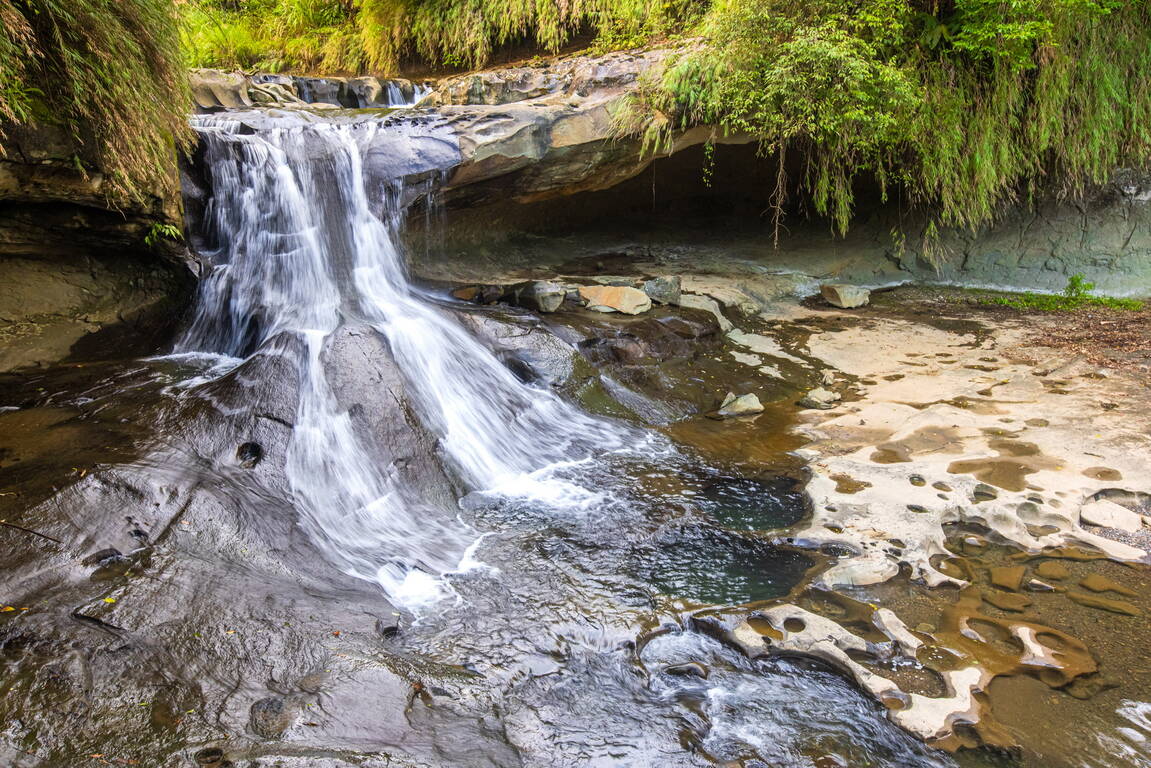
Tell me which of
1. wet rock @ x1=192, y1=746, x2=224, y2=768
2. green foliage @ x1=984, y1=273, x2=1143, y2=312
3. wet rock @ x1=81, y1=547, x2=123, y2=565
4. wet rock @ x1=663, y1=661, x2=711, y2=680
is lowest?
wet rock @ x1=663, y1=661, x2=711, y2=680

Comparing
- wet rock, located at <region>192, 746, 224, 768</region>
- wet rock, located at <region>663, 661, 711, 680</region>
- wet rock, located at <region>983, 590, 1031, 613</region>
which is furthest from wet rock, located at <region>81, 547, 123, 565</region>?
wet rock, located at <region>983, 590, 1031, 613</region>

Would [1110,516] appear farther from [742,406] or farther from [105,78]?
[105,78]

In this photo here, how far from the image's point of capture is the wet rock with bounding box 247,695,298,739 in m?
2.24

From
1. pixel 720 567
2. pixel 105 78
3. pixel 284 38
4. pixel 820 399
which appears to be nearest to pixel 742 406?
pixel 820 399

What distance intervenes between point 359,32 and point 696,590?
10.6 metres

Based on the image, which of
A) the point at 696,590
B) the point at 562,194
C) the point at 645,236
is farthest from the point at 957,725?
the point at 645,236

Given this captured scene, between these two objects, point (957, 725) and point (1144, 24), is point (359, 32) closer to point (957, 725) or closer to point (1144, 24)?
point (1144, 24)

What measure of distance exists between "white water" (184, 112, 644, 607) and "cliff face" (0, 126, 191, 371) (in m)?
0.46

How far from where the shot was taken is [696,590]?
135 inches

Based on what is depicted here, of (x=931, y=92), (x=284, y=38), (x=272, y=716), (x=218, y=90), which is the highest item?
(x=284, y=38)

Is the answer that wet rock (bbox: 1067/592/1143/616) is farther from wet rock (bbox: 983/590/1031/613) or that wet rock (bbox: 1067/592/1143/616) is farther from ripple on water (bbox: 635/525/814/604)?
ripple on water (bbox: 635/525/814/604)

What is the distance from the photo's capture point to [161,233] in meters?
5.50

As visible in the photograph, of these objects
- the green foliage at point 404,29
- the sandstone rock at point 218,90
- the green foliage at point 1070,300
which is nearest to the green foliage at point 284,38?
the green foliage at point 404,29

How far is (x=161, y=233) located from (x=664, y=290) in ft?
15.2
